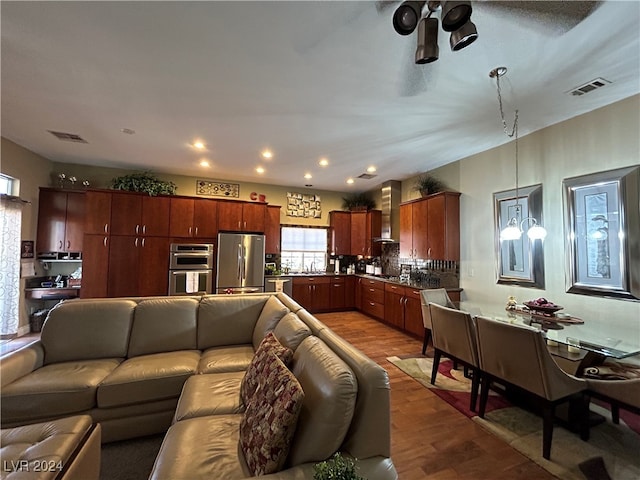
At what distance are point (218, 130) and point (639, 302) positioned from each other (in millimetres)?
4871

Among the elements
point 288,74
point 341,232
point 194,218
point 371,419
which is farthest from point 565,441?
point 194,218

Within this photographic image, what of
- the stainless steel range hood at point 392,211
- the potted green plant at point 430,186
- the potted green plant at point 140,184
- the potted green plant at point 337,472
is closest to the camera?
the potted green plant at point 337,472

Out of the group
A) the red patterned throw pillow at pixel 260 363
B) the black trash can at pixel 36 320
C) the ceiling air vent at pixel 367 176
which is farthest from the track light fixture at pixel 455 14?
the black trash can at pixel 36 320

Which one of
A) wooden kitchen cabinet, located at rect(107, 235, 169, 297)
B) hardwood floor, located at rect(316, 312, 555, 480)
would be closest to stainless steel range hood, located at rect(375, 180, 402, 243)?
hardwood floor, located at rect(316, 312, 555, 480)

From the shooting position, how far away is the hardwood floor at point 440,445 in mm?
1758

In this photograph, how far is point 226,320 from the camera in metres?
2.72

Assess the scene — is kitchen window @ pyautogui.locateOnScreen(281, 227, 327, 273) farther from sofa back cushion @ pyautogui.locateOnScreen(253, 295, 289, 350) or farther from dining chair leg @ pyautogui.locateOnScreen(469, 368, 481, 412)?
dining chair leg @ pyautogui.locateOnScreen(469, 368, 481, 412)

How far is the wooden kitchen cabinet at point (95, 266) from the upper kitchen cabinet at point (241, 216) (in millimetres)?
1982

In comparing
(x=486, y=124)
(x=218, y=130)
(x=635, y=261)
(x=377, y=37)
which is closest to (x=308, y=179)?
(x=218, y=130)

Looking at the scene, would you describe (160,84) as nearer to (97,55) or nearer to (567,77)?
(97,55)

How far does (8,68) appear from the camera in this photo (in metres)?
2.30

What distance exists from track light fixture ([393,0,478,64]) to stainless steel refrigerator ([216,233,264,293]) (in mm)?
4577

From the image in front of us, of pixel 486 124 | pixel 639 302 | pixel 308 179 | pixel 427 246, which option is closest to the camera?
pixel 639 302

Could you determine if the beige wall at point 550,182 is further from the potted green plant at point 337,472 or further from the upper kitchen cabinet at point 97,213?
the upper kitchen cabinet at point 97,213
